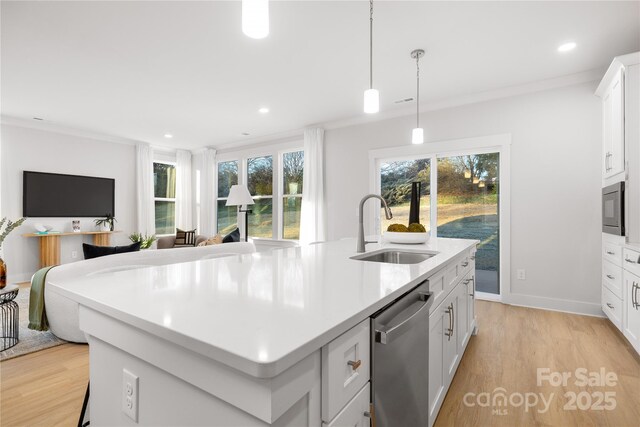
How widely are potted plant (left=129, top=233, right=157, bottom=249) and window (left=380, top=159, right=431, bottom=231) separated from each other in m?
4.35

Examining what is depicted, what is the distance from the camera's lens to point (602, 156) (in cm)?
316

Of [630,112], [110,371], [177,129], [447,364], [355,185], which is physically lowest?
[447,364]

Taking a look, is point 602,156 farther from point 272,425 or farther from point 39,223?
point 39,223

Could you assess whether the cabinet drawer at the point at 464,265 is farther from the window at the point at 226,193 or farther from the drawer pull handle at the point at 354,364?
the window at the point at 226,193

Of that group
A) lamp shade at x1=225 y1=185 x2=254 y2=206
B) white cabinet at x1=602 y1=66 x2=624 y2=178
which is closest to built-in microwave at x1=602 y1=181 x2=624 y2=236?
white cabinet at x1=602 y1=66 x2=624 y2=178

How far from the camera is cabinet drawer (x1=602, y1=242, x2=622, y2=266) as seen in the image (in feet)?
8.61

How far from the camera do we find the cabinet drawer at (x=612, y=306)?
2590 millimetres

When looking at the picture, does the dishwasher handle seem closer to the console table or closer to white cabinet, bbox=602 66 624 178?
white cabinet, bbox=602 66 624 178

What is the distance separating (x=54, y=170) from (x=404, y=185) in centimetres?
593

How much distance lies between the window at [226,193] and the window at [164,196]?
113 centimetres

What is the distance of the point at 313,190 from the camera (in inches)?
209

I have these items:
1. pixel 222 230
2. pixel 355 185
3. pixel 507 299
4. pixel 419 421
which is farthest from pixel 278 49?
pixel 222 230

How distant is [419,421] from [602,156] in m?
3.48

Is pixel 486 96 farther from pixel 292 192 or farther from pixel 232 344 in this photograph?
pixel 232 344
